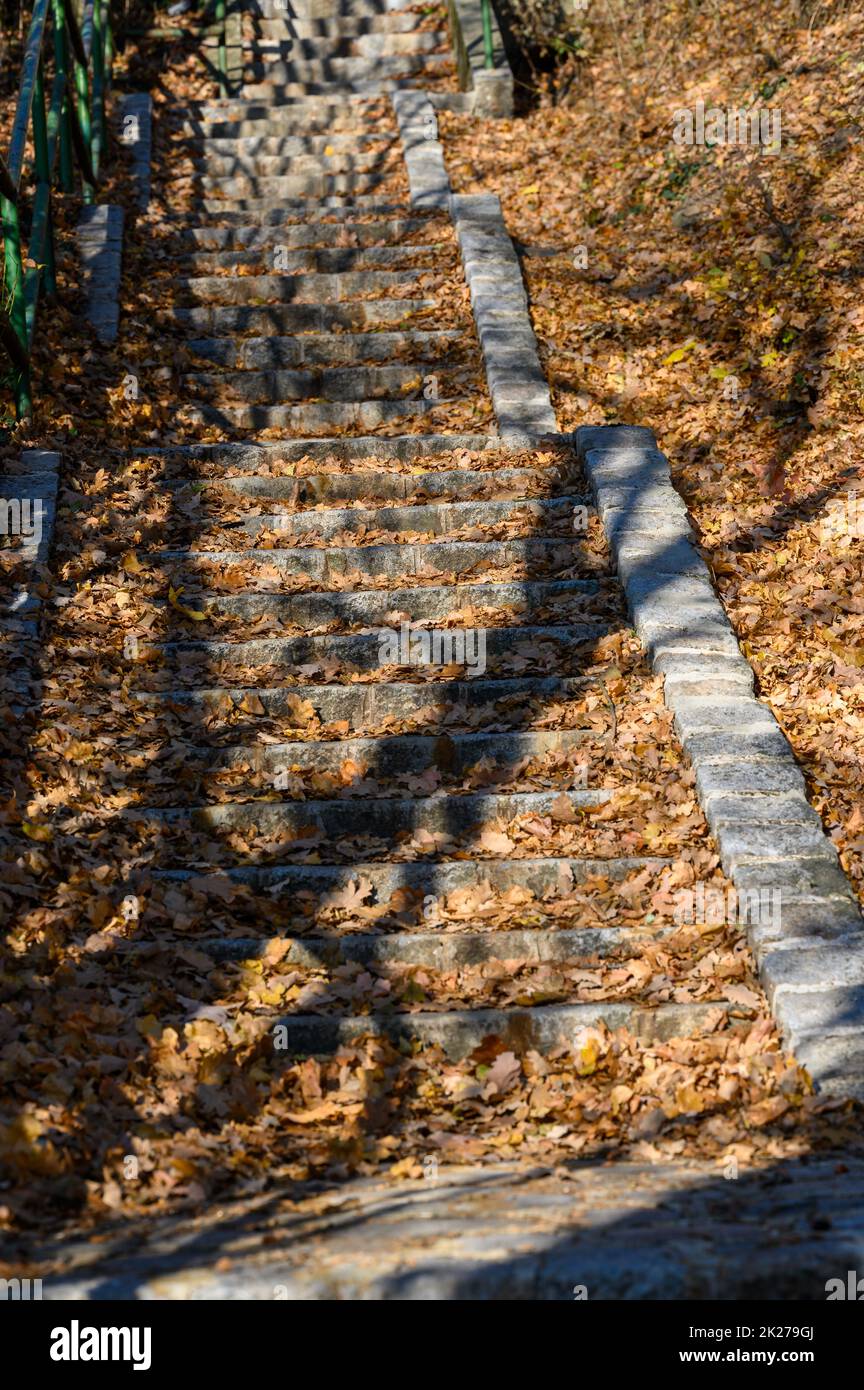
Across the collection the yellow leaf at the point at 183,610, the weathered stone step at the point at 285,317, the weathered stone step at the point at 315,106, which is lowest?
the yellow leaf at the point at 183,610

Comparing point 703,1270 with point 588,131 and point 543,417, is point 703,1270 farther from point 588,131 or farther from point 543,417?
point 588,131

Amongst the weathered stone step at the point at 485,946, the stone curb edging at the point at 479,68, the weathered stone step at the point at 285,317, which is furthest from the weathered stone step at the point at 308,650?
the stone curb edging at the point at 479,68

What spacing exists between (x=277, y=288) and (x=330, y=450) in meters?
2.21

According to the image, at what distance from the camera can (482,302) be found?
337 inches

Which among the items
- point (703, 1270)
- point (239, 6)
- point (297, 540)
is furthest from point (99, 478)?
point (239, 6)

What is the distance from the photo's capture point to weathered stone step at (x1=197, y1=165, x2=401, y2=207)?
34.0 feet

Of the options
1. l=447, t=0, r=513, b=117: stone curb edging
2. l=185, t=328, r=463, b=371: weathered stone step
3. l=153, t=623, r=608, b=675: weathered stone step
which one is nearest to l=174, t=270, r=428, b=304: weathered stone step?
l=185, t=328, r=463, b=371: weathered stone step

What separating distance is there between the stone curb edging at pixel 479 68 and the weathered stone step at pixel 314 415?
4830mm

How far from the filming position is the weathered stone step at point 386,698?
18.4ft

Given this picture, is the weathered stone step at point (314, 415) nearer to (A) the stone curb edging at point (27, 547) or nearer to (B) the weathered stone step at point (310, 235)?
(A) the stone curb edging at point (27, 547)

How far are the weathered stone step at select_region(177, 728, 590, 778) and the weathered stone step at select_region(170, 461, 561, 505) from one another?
1.94 meters

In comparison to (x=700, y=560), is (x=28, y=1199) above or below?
below

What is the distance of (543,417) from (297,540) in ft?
5.73

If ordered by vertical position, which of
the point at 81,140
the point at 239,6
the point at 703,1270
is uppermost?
the point at 239,6
